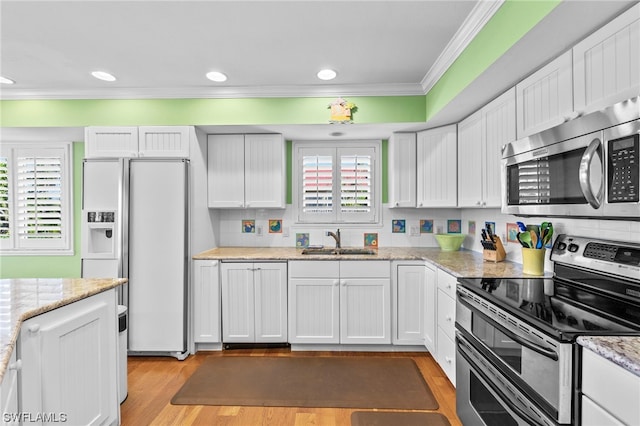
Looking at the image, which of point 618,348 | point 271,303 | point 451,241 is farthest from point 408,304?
point 618,348

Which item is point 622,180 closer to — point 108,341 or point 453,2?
point 453,2

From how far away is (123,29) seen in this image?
83.5 inches

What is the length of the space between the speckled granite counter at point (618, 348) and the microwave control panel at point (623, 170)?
535 millimetres

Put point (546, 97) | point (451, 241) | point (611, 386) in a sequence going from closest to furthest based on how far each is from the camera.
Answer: point (611, 386)
point (546, 97)
point (451, 241)

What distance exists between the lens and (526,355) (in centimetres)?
130

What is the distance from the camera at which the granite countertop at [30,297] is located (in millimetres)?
1168

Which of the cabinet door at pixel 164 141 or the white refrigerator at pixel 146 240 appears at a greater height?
the cabinet door at pixel 164 141

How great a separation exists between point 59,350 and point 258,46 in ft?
6.93

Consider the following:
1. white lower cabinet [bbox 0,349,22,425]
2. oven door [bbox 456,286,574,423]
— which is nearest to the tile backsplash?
oven door [bbox 456,286,574,423]

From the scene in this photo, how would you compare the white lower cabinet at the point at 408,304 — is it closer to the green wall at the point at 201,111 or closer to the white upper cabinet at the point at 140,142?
the green wall at the point at 201,111

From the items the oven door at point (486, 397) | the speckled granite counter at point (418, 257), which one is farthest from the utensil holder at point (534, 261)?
the oven door at point (486, 397)

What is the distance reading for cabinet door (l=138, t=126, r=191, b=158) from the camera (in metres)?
3.11

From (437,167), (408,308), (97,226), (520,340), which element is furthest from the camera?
(437,167)

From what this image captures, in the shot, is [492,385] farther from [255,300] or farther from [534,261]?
[255,300]
